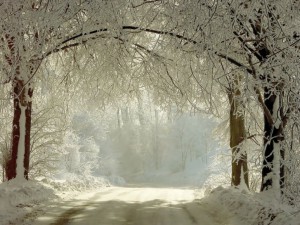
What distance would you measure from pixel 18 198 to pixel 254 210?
280 inches

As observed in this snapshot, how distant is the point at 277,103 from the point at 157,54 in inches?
143

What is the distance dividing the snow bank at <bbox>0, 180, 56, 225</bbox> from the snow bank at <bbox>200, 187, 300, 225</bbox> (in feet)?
17.2

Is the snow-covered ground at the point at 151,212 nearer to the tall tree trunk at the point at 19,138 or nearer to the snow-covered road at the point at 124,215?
the snow-covered road at the point at 124,215

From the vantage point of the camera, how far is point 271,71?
9.16 metres

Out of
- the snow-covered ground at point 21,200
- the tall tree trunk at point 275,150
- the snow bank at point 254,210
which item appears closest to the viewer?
the snow bank at point 254,210

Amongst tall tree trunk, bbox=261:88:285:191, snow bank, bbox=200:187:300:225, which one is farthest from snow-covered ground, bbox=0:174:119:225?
tall tree trunk, bbox=261:88:285:191

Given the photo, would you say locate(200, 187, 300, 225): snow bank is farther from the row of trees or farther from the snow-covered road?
the row of trees

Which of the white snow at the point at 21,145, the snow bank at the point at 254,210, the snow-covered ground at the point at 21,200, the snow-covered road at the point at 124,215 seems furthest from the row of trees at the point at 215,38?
the white snow at the point at 21,145

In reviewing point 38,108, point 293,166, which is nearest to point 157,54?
point 293,166

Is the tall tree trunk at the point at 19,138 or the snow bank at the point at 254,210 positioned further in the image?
the tall tree trunk at the point at 19,138

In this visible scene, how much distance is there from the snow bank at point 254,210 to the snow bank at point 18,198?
17.2 ft

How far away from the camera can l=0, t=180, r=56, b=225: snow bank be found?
10219mm

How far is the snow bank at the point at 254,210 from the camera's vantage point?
8.18 meters

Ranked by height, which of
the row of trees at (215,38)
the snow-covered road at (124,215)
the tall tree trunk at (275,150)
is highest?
the row of trees at (215,38)
